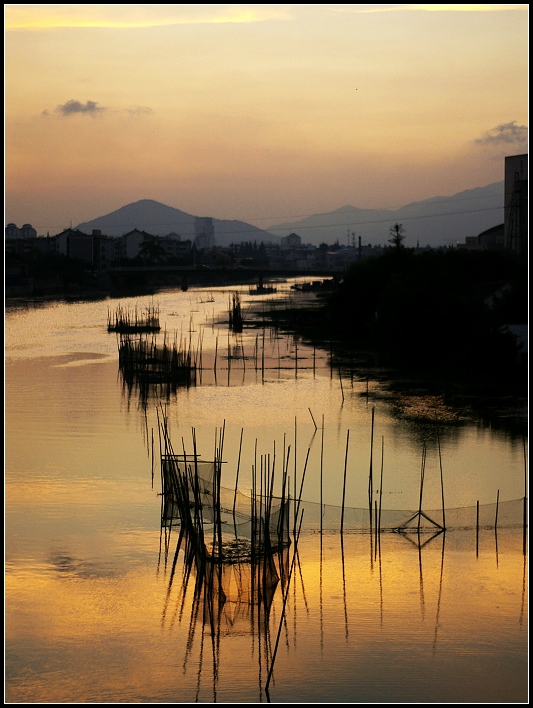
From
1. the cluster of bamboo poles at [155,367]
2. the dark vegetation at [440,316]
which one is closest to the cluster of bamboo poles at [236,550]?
the cluster of bamboo poles at [155,367]

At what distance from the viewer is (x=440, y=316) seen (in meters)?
18.2

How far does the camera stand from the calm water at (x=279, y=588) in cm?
515

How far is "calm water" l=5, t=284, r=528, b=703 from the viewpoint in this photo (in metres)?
5.15

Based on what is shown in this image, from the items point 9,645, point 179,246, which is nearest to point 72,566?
point 9,645

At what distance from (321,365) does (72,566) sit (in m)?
11.5

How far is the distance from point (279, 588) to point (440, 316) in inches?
500

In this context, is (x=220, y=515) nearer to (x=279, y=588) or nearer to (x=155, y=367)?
(x=279, y=588)

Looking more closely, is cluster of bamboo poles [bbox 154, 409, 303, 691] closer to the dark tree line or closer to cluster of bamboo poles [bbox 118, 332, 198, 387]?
cluster of bamboo poles [bbox 118, 332, 198, 387]

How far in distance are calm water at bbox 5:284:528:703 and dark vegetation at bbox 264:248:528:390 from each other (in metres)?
4.41

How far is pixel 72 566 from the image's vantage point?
664 cm

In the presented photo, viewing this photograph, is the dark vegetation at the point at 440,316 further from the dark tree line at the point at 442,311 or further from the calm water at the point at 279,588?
the calm water at the point at 279,588

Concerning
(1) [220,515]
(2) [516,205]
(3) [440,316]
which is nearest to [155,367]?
(3) [440,316]

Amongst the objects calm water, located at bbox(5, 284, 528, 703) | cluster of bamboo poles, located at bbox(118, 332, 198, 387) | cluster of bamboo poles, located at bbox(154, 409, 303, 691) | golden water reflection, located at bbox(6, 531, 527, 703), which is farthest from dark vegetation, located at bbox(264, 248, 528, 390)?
cluster of bamboo poles, located at bbox(154, 409, 303, 691)

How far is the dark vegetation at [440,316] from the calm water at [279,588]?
4411 mm
